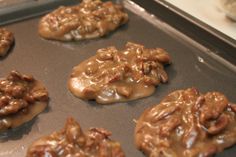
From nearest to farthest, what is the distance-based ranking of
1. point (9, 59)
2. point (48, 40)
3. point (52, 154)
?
1. point (52, 154)
2. point (9, 59)
3. point (48, 40)

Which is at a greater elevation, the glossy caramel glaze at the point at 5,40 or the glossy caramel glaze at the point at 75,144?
the glossy caramel glaze at the point at 75,144

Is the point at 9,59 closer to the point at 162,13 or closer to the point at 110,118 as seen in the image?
the point at 110,118

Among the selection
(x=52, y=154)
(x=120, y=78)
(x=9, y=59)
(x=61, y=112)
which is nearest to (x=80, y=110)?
(x=61, y=112)

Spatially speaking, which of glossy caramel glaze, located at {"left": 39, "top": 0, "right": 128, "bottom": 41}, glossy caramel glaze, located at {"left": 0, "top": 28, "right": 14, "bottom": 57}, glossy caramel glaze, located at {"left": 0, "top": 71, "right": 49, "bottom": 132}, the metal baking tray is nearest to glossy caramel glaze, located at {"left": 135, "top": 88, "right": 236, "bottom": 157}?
the metal baking tray

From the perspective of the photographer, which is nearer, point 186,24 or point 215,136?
point 215,136

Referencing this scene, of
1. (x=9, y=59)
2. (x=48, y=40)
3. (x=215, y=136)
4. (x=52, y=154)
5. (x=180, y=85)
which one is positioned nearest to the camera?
(x=52, y=154)

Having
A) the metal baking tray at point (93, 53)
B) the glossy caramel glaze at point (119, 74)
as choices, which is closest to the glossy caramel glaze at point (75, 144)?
the metal baking tray at point (93, 53)

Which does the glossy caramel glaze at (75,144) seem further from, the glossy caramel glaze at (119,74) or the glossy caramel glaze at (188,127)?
the glossy caramel glaze at (119,74)
